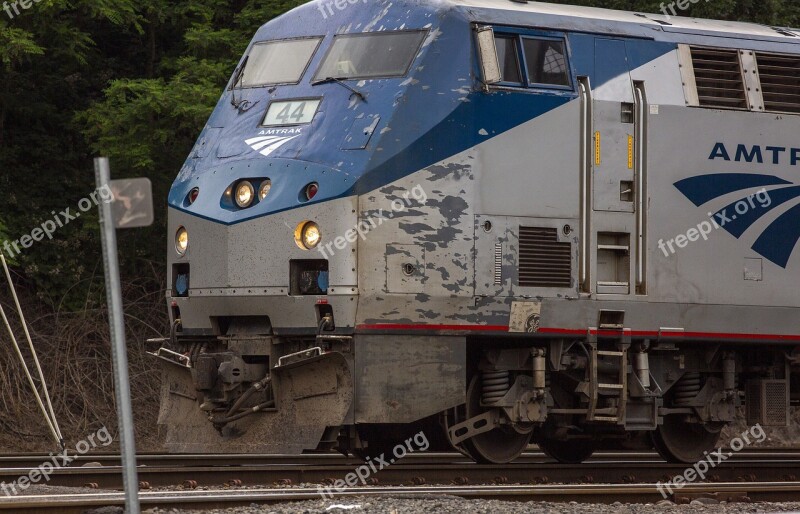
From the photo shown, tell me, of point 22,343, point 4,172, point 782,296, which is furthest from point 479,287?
point 4,172

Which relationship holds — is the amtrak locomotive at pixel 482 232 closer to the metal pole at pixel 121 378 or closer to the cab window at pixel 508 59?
the cab window at pixel 508 59

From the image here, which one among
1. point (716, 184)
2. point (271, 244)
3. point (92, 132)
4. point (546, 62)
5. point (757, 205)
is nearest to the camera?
point (271, 244)

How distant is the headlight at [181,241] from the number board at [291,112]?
1152 millimetres

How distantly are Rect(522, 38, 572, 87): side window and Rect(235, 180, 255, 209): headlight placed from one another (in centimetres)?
253

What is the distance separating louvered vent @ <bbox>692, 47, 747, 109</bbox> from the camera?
42.0 feet

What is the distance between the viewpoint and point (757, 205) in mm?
13031

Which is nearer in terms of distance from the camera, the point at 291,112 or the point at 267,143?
the point at 267,143

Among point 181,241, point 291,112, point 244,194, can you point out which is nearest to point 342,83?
point 291,112

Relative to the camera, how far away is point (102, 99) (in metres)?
20.8

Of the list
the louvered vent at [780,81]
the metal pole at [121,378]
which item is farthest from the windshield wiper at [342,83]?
the metal pole at [121,378]

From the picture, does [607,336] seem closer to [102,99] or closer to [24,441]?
[24,441]

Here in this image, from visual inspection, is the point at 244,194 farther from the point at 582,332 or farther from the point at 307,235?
the point at 582,332

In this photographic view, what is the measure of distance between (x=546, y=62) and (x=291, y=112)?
7.29 feet

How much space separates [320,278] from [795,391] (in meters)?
5.70
